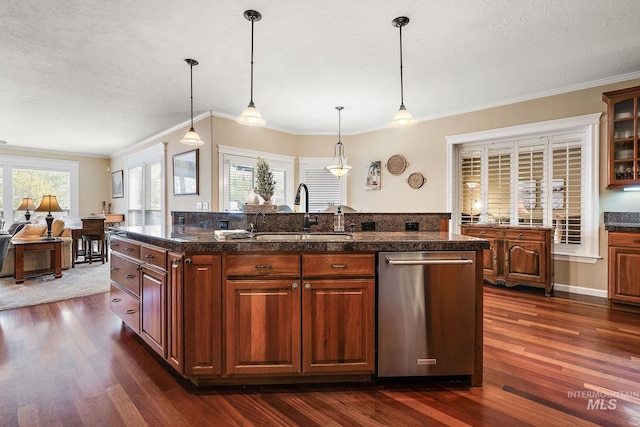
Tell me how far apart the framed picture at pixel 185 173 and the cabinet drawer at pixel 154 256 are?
119 inches

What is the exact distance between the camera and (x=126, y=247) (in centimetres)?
258

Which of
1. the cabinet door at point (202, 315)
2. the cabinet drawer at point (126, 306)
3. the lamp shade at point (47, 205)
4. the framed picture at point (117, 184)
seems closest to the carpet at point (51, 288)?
the lamp shade at point (47, 205)

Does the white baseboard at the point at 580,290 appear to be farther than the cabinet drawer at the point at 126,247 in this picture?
Yes

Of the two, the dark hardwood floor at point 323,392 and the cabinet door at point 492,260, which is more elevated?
the cabinet door at point 492,260

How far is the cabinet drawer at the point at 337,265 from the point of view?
1.86 m

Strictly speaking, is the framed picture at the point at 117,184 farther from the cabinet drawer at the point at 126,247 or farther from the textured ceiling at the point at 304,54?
the cabinet drawer at the point at 126,247

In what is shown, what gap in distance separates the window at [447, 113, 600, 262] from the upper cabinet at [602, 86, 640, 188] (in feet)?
0.56

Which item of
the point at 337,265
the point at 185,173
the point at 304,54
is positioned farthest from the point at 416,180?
the point at 185,173

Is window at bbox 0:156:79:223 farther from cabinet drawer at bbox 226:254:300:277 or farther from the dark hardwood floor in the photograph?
cabinet drawer at bbox 226:254:300:277

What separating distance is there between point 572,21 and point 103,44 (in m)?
4.06

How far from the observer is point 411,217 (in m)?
2.66

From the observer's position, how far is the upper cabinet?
3.41 meters

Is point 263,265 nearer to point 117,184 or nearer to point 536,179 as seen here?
point 536,179

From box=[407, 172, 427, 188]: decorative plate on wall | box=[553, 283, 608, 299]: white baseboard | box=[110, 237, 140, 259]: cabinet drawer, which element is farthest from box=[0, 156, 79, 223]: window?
box=[553, 283, 608, 299]: white baseboard
